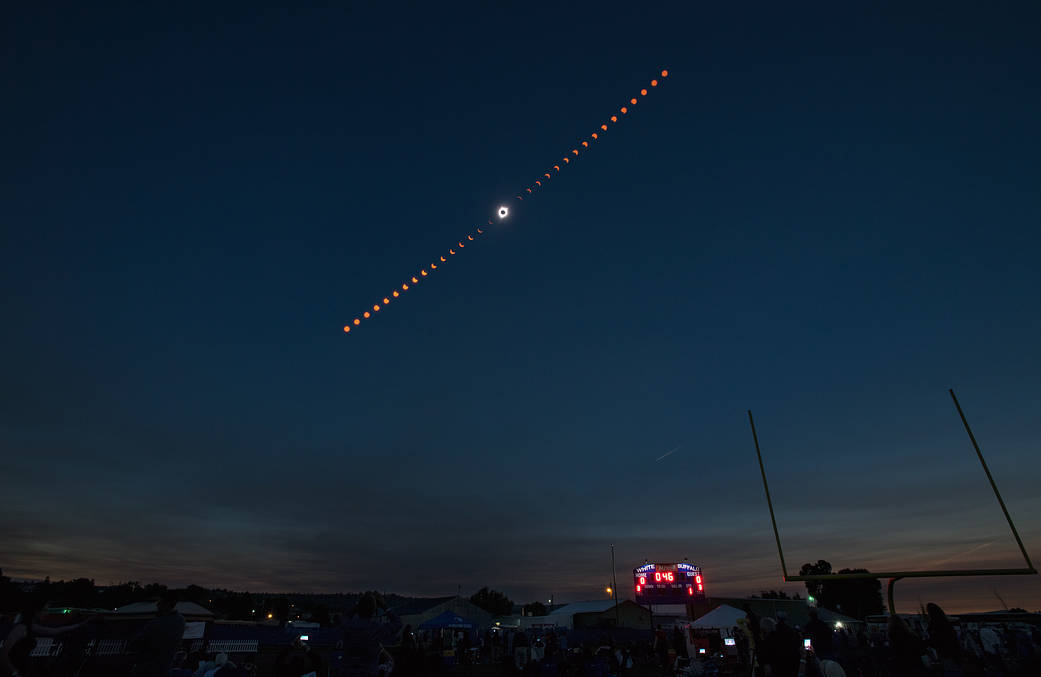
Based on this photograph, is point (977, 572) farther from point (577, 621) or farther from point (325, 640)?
point (577, 621)

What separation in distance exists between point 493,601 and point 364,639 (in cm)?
11699

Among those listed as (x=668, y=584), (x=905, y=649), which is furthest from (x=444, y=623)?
(x=905, y=649)

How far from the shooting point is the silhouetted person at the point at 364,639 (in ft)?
18.9

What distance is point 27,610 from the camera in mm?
5039

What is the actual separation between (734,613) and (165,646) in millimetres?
28242

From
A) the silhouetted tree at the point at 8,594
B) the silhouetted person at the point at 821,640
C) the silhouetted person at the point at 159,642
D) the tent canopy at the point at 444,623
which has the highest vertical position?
the silhouetted tree at the point at 8,594

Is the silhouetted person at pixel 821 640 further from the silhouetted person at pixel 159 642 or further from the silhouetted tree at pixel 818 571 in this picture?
the silhouetted tree at pixel 818 571

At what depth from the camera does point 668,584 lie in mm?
38438

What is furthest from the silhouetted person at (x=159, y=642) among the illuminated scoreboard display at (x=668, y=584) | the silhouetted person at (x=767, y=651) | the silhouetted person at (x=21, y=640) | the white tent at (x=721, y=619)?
the illuminated scoreboard display at (x=668, y=584)

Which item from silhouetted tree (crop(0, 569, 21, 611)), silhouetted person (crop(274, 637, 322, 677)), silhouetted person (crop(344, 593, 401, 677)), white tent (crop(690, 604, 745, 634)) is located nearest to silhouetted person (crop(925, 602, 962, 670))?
silhouetted person (crop(344, 593, 401, 677))

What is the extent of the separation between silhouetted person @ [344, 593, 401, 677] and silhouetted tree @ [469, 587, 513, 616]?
111087mm

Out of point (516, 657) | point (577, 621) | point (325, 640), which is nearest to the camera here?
point (516, 657)

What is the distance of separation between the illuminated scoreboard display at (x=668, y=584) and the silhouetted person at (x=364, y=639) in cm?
3773

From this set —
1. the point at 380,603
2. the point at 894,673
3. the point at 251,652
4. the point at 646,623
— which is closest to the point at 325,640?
the point at 251,652
